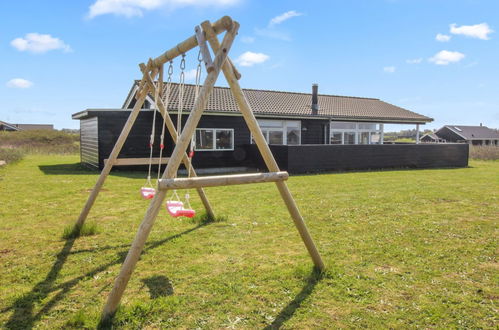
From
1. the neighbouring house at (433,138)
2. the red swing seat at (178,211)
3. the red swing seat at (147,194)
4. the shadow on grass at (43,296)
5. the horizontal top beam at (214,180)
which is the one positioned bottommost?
the shadow on grass at (43,296)

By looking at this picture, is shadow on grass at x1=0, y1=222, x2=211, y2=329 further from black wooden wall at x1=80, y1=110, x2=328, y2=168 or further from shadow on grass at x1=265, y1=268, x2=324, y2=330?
black wooden wall at x1=80, y1=110, x2=328, y2=168

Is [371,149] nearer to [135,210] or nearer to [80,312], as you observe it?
[135,210]

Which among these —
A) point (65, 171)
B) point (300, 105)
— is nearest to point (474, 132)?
point (300, 105)

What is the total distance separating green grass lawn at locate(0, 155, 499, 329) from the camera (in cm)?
296

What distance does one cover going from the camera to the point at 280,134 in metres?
18.5

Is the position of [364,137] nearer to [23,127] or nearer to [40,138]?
[40,138]

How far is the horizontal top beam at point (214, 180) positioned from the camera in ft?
9.66

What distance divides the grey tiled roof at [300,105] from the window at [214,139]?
102cm

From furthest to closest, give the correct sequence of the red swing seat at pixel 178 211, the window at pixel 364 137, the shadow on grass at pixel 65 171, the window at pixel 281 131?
the window at pixel 364 137 → the window at pixel 281 131 → the shadow on grass at pixel 65 171 → the red swing seat at pixel 178 211

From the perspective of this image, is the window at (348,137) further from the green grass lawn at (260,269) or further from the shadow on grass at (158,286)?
the shadow on grass at (158,286)

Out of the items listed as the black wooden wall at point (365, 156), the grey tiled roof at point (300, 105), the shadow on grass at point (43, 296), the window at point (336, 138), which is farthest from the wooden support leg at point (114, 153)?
the window at point (336, 138)

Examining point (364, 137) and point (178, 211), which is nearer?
point (178, 211)

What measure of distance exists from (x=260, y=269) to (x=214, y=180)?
1355mm

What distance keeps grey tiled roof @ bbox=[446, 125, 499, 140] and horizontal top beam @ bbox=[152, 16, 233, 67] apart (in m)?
62.8
